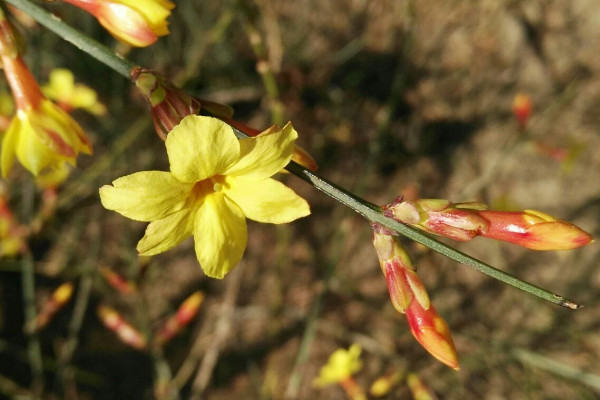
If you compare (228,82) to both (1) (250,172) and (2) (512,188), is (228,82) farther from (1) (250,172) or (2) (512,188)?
(1) (250,172)

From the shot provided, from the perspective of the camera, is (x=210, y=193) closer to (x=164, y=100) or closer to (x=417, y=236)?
(x=164, y=100)

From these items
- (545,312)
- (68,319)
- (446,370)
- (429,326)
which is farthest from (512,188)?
(68,319)

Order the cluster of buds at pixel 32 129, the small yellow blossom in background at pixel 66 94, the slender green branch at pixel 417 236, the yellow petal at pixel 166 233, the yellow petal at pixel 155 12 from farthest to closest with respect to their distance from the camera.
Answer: the small yellow blossom in background at pixel 66 94 < the cluster of buds at pixel 32 129 < the yellow petal at pixel 155 12 < the yellow petal at pixel 166 233 < the slender green branch at pixel 417 236

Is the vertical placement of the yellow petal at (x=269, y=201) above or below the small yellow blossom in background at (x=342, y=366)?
above

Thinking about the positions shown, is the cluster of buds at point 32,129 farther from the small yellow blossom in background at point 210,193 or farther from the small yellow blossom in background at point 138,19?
the small yellow blossom in background at point 210,193

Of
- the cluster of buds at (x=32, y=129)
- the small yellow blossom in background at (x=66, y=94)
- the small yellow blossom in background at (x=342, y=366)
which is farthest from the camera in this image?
the small yellow blossom in background at (x=342, y=366)

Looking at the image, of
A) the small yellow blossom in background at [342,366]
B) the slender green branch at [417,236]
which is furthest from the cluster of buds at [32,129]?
the small yellow blossom in background at [342,366]

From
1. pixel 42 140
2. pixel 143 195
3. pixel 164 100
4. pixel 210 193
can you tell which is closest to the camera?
pixel 143 195

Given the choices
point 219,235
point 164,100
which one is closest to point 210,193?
point 219,235
